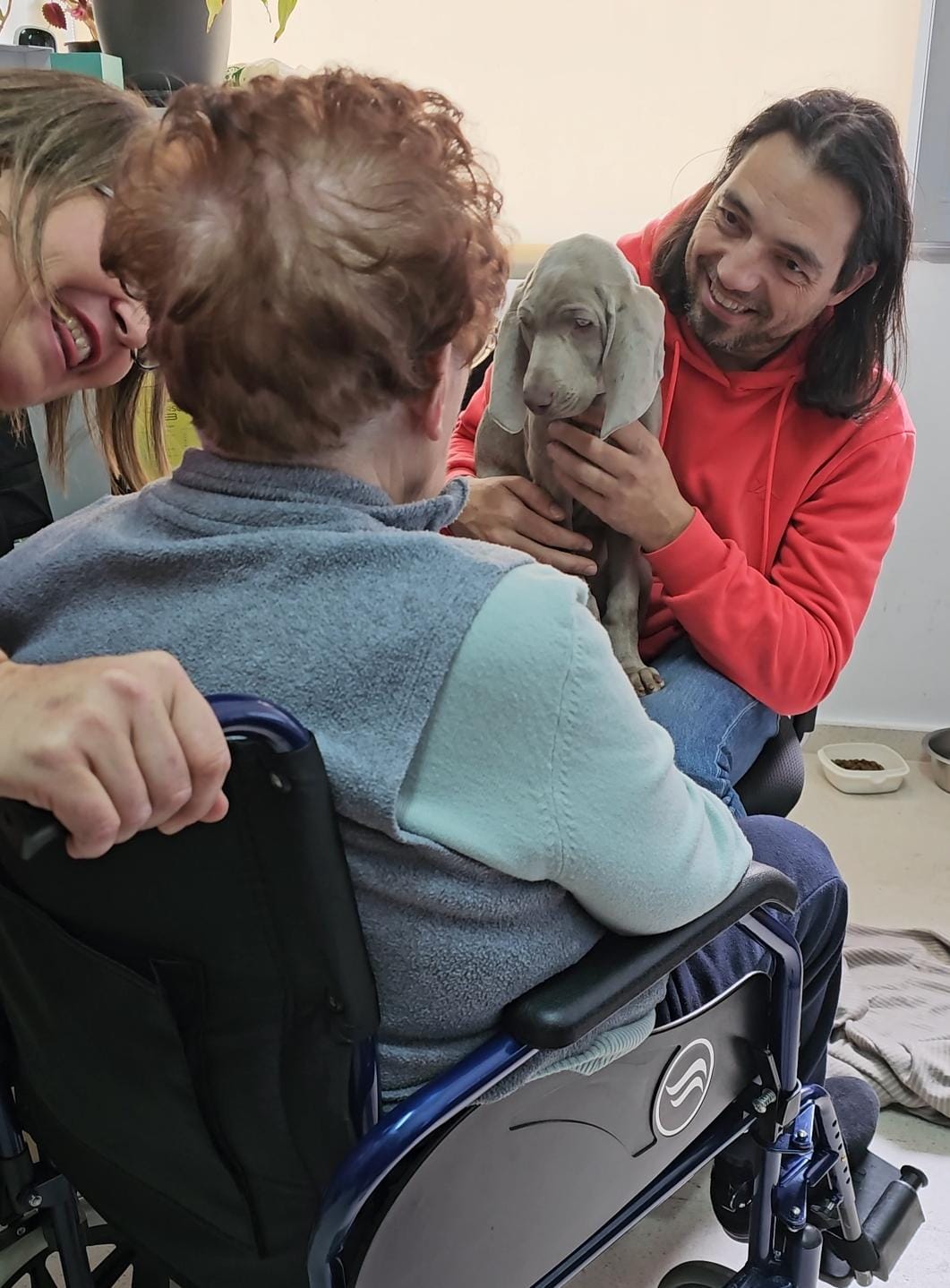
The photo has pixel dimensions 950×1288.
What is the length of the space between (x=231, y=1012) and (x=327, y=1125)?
9 cm

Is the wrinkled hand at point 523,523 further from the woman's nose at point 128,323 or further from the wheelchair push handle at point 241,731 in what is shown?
the wheelchair push handle at point 241,731

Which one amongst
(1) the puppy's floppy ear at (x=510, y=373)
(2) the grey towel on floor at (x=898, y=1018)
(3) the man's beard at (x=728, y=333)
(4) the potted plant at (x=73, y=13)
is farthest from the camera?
(4) the potted plant at (x=73, y=13)

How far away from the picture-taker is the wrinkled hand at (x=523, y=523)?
133 centimetres

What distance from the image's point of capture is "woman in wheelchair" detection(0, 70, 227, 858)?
20.4 inches

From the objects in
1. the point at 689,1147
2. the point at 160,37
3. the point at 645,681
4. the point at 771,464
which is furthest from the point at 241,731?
the point at 160,37

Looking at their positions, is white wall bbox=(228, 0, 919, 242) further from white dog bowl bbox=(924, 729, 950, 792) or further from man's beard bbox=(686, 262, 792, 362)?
white dog bowl bbox=(924, 729, 950, 792)

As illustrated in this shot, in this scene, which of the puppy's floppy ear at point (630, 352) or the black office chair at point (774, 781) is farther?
the black office chair at point (774, 781)

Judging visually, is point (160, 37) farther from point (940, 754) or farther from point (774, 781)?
point (940, 754)

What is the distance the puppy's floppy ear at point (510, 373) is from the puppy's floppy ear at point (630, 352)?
0.32 ft

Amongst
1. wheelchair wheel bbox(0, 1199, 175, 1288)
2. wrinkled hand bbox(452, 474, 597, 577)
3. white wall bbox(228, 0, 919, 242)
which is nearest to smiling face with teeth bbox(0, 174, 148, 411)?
wrinkled hand bbox(452, 474, 597, 577)

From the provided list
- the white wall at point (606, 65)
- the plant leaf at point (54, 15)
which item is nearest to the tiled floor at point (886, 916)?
the white wall at point (606, 65)

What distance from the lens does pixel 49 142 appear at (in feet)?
3.24

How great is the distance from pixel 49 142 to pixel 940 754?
226 cm

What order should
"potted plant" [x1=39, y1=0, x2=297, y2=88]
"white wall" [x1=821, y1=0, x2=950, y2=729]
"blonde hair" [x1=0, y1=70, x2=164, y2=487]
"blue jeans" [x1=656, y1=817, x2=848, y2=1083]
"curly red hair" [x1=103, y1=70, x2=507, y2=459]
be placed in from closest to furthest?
"curly red hair" [x1=103, y1=70, x2=507, y2=459] → "blonde hair" [x1=0, y1=70, x2=164, y2=487] → "blue jeans" [x1=656, y1=817, x2=848, y2=1083] → "potted plant" [x1=39, y1=0, x2=297, y2=88] → "white wall" [x1=821, y1=0, x2=950, y2=729]
